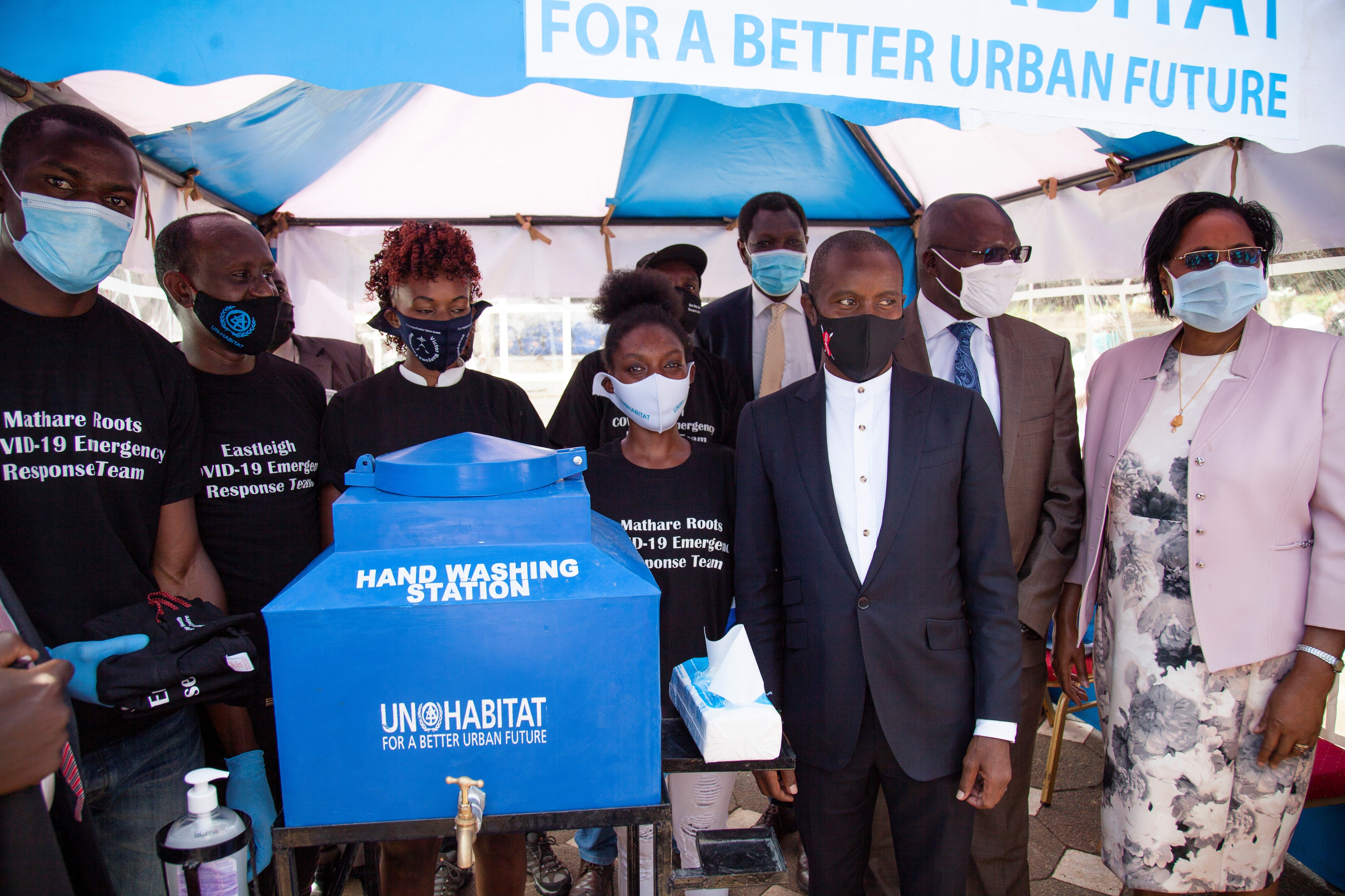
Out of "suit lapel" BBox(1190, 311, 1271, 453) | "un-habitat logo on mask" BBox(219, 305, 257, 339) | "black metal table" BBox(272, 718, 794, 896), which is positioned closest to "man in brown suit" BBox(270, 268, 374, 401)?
"un-habitat logo on mask" BBox(219, 305, 257, 339)

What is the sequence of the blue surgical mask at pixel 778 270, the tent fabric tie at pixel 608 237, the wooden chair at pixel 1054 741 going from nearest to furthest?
the blue surgical mask at pixel 778 270, the wooden chair at pixel 1054 741, the tent fabric tie at pixel 608 237

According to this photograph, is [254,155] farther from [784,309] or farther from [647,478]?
[647,478]

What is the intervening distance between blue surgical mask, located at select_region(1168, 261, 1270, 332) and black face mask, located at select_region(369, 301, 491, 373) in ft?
6.80

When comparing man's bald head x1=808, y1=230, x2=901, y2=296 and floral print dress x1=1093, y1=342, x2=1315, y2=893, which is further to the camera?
floral print dress x1=1093, y1=342, x2=1315, y2=893

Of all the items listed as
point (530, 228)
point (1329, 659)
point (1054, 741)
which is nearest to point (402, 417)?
point (1329, 659)

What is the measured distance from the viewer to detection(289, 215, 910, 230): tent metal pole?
5000 mm

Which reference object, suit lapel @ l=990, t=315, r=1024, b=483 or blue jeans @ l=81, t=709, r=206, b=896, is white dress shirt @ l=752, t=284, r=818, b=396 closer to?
suit lapel @ l=990, t=315, r=1024, b=483

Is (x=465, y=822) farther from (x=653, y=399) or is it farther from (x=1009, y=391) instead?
(x=1009, y=391)

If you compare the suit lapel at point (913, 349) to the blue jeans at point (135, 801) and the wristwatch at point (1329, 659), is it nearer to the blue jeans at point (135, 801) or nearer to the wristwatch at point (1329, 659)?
the wristwatch at point (1329, 659)

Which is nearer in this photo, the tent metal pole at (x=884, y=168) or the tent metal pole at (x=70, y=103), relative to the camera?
the tent metal pole at (x=70, y=103)

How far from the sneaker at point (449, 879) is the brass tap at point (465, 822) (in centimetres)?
206

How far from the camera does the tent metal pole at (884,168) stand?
4.52m

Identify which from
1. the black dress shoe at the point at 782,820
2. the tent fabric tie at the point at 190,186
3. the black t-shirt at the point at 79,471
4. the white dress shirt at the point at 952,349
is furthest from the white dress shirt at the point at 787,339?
the tent fabric tie at the point at 190,186

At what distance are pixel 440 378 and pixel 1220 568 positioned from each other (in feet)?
7.55
